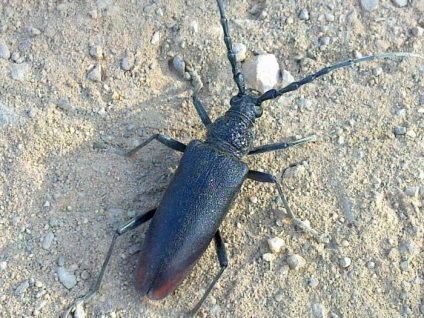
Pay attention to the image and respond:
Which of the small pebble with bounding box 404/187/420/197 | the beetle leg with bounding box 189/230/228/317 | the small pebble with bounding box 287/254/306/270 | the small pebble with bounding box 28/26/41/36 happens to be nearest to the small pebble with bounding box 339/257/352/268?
the small pebble with bounding box 287/254/306/270

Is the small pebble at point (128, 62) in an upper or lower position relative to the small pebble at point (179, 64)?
upper

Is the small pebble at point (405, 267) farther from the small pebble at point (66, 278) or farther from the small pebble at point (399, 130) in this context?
the small pebble at point (66, 278)

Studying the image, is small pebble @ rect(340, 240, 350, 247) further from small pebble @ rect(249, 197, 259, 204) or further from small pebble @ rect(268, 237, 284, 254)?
small pebble @ rect(249, 197, 259, 204)

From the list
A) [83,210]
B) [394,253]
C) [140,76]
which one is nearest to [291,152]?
[394,253]


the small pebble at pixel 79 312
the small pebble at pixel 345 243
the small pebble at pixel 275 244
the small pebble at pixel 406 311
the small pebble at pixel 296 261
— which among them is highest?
the small pebble at pixel 79 312

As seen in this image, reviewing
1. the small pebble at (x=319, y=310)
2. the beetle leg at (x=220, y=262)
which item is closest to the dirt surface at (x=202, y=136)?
the small pebble at (x=319, y=310)

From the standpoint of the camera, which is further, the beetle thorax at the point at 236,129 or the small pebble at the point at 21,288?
the beetle thorax at the point at 236,129

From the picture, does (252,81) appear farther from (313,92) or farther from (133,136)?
(133,136)
